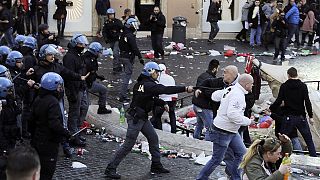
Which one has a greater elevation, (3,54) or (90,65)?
(3,54)

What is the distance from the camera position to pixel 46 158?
887cm

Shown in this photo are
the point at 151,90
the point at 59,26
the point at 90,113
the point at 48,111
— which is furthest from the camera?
the point at 59,26

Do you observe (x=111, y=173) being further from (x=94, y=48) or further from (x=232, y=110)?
(x=94, y=48)

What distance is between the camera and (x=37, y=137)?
903cm

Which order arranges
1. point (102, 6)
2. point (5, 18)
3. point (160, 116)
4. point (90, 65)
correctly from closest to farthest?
point (90, 65), point (160, 116), point (5, 18), point (102, 6)

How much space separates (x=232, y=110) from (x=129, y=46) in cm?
672

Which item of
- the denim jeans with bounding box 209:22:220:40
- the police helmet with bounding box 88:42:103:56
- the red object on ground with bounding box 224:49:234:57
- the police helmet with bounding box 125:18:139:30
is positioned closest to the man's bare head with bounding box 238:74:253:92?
the police helmet with bounding box 88:42:103:56

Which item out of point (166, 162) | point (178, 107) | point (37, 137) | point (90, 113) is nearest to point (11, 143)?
point (37, 137)

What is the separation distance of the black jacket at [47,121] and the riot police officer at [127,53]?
605 cm

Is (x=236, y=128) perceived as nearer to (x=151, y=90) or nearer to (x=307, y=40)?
(x=151, y=90)

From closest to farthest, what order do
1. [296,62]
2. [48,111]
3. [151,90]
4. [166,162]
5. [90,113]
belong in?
[48,111], [151,90], [166,162], [90,113], [296,62]

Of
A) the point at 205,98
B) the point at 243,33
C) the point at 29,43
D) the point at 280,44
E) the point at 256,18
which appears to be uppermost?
the point at 29,43

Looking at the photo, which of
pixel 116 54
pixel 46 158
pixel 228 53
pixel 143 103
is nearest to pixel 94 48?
pixel 143 103

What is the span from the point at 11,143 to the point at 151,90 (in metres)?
1.91
